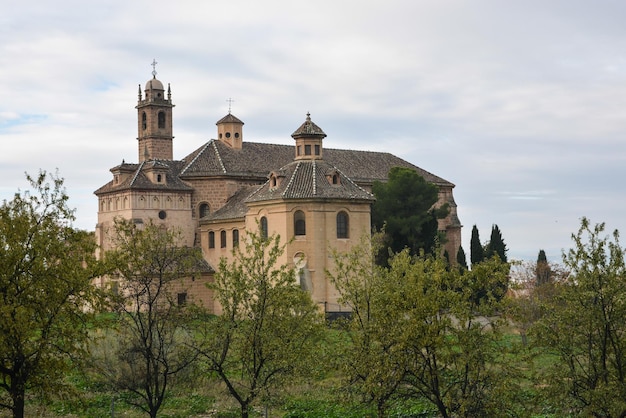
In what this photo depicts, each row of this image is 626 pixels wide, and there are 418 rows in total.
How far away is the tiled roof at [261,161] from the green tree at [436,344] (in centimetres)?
3510

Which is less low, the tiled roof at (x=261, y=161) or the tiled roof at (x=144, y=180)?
the tiled roof at (x=261, y=161)

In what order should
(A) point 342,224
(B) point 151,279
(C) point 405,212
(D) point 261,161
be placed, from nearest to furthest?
(B) point 151,279 < (A) point 342,224 < (C) point 405,212 < (D) point 261,161

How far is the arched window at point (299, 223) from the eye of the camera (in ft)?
154

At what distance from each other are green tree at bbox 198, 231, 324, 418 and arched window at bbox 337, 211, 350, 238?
80.8 ft

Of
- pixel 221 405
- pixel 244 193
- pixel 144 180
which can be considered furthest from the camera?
pixel 244 193

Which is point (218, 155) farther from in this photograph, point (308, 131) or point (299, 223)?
point (299, 223)

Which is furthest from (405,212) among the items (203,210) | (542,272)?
(203,210)

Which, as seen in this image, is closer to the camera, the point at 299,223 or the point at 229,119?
the point at 299,223

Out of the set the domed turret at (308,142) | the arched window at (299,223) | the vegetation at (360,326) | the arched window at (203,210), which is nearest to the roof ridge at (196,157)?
the arched window at (203,210)

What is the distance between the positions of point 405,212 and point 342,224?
31.5 ft

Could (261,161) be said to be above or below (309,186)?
above

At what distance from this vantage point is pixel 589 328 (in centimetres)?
1845

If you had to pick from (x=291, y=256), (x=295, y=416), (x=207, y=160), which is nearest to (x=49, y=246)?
(x=295, y=416)

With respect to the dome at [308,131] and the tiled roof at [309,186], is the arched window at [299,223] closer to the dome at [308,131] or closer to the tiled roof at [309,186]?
the tiled roof at [309,186]
